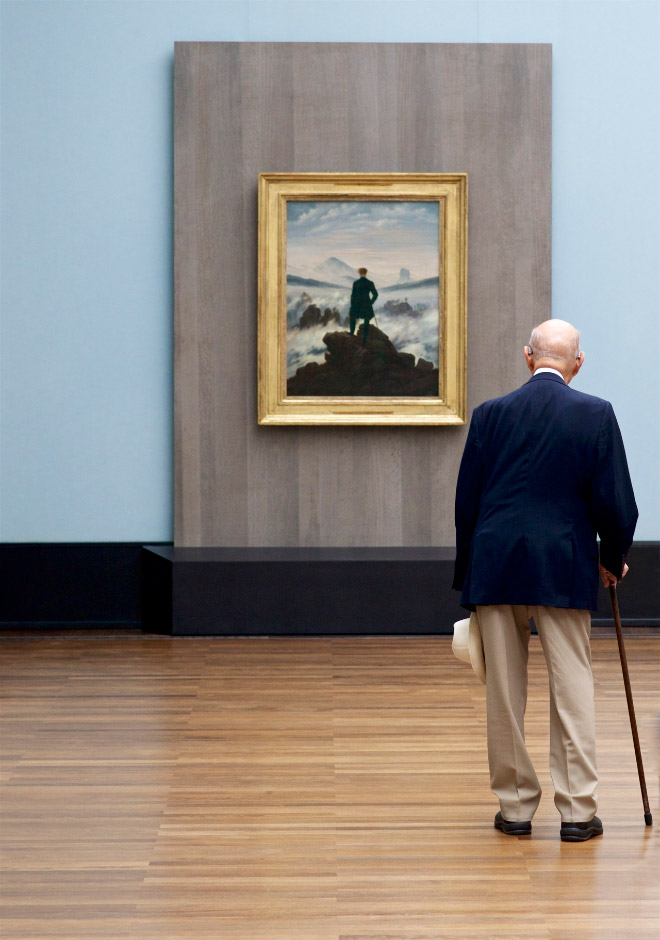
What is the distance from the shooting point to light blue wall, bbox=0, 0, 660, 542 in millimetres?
8141

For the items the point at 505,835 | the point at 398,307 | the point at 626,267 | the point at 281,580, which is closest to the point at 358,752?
the point at 505,835

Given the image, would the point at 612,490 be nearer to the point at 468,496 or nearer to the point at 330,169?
the point at 468,496

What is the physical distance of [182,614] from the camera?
25.4ft

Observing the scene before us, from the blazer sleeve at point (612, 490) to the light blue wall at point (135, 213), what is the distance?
177 inches

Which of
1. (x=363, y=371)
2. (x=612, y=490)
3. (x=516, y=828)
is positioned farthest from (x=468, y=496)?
(x=363, y=371)

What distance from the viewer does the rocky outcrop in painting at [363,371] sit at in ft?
26.9

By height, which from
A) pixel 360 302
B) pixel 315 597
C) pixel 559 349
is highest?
pixel 360 302

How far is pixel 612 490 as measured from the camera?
4.02m

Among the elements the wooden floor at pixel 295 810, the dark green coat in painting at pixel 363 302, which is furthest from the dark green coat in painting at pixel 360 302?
the wooden floor at pixel 295 810

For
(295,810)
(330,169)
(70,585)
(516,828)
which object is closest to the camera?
(516,828)

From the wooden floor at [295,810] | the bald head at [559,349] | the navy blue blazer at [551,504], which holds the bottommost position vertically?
the wooden floor at [295,810]

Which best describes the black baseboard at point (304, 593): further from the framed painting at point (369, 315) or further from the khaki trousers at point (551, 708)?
the khaki trousers at point (551, 708)

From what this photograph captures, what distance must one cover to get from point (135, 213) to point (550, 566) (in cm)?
538

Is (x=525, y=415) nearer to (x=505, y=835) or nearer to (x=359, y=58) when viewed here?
(x=505, y=835)
